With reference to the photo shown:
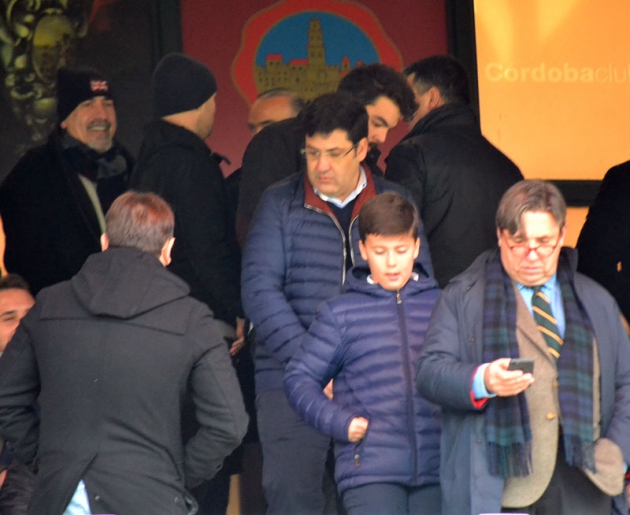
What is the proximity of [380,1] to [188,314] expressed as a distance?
330cm

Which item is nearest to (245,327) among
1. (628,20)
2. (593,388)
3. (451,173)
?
(451,173)

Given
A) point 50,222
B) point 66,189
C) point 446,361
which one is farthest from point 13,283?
point 446,361

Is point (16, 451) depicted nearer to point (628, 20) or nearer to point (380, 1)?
point (380, 1)

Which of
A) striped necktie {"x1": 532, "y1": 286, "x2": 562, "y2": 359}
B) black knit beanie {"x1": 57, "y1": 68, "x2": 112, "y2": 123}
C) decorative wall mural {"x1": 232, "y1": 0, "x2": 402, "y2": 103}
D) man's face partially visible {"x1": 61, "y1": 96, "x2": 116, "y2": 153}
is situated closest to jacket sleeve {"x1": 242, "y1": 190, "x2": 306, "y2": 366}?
striped necktie {"x1": 532, "y1": 286, "x2": 562, "y2": 359}

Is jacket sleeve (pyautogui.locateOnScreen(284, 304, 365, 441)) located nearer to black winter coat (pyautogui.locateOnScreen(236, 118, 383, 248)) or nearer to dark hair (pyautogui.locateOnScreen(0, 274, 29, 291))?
black winter coat (pyautogui.locateOnScreen(236, 118, 383, 248))

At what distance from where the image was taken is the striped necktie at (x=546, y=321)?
13.5 feet

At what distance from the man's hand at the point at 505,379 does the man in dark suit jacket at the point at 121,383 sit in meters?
0.81

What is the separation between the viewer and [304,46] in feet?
22.1

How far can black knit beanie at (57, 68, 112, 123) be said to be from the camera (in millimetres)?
5645

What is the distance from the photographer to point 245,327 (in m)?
5.41

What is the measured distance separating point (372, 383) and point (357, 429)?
0.59 ft

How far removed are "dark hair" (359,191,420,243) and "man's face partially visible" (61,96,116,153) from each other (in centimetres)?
162

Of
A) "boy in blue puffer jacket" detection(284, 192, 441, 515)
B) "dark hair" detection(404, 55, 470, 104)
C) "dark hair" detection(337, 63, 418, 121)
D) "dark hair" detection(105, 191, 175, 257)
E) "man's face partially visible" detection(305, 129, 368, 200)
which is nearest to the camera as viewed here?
"dark hair" detection(105, 191, 175, 257)

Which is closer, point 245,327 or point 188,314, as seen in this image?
point 188,314
